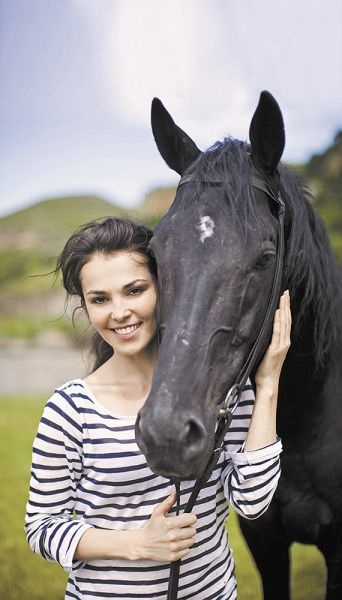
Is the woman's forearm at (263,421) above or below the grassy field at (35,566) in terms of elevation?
above

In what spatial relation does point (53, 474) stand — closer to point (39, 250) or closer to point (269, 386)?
point (269, 386)

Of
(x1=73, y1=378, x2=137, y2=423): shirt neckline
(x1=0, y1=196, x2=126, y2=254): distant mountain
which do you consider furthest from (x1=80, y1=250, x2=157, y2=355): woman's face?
(x1=0, y1=196, x2=126, y2=254): distant mountain

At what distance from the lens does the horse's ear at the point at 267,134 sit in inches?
58.2

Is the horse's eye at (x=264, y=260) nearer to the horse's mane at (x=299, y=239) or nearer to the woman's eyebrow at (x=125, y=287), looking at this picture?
the horse's mane at (x=299, y=239)

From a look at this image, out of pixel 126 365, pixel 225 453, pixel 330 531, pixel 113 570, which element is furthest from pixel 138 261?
pixel 330 531

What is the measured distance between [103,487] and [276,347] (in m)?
0.60

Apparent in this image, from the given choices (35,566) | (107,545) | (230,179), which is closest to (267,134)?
(230,179)

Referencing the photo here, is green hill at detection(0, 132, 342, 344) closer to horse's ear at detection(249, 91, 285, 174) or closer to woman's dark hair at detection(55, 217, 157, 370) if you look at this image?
woman's dark hair at detection(55, 217, 157, 370)

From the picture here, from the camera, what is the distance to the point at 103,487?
59.4 inches

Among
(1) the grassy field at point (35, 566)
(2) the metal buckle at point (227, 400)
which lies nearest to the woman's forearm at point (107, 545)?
(2) the metal buckle at point (227, 400)

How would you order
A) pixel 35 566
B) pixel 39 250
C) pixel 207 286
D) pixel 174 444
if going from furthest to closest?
pixel 39 250, pixel 35 566, pixel 207 286, pixel 174 444

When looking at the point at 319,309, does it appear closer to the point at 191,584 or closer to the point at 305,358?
the point at 305,358

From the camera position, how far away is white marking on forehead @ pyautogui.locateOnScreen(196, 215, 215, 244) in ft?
4.42

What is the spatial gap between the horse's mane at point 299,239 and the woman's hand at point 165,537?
72cm
